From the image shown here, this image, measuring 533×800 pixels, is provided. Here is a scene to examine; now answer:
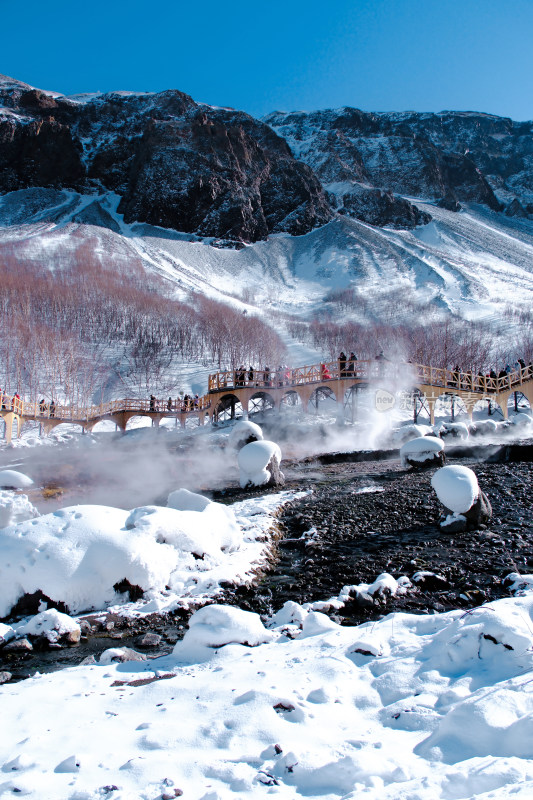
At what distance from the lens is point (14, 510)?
14875mm

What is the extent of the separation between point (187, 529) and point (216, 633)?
158 inches

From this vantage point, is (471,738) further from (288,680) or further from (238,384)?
(238,384)

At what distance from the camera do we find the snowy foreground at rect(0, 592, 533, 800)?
152 inches

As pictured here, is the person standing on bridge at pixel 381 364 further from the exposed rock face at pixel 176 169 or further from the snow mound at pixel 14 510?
the exposed rock face at pixel 176 169

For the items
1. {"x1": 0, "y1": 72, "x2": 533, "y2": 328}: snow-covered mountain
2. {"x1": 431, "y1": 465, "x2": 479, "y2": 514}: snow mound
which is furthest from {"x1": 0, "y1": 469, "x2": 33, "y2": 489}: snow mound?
{"x1": 0, "y1": 72, "x2": 533, "y2": 328}: snow-covered mountain

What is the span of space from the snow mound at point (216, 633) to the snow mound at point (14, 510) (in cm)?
951

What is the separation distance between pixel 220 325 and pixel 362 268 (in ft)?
180

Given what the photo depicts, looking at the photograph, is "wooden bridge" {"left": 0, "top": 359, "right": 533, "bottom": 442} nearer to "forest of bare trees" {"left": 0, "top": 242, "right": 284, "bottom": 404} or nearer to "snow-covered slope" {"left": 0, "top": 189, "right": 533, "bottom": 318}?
"forest of bare trees" {"left": 0, "top": 242, "right": 284, "bottom": 404}

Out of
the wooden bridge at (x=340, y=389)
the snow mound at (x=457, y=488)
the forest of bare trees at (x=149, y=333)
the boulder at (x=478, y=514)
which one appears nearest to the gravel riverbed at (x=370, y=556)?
the boulder at (x=478, y=514)

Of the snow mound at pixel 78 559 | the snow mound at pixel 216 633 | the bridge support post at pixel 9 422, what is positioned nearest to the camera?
the snow mound at pixel 216 633

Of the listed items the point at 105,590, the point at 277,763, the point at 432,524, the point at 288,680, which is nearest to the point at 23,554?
the point at 105,590

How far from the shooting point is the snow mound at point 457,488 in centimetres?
1284

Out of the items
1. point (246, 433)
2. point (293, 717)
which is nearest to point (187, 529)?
point (293, 717)

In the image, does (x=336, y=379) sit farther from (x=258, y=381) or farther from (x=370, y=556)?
(x=370, y=556)
